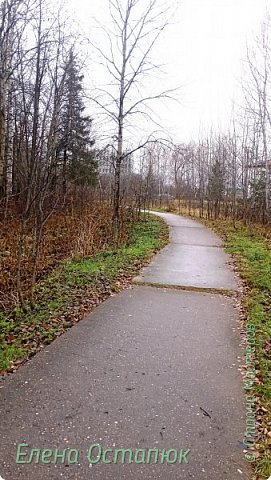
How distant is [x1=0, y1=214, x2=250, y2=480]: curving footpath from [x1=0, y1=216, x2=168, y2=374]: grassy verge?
9.2 inches

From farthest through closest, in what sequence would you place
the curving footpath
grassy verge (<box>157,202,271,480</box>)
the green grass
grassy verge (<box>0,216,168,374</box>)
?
grassy verge (<box>0,216,168,374</box>) → the green grass → grassy verge (<box>157,202,271,480</box>) → the curving footpath

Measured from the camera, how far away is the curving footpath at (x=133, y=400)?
7.21 feet

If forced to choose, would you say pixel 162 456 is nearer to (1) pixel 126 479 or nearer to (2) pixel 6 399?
(1) pixel 126 479

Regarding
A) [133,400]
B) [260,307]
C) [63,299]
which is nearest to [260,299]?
[260,307]

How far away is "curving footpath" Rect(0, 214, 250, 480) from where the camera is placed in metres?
2.20

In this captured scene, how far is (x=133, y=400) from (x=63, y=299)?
2.90 meters

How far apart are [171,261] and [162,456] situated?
620 cm

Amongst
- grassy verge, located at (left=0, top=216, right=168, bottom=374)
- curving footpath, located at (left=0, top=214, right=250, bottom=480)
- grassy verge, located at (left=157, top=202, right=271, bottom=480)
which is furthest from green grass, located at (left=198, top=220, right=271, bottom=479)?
grassy verge, located at (left=0, top=216, right=168, bottom=374)

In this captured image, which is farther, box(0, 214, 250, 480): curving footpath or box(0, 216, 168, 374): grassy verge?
box(0, 216, 168, 374): grassy verge

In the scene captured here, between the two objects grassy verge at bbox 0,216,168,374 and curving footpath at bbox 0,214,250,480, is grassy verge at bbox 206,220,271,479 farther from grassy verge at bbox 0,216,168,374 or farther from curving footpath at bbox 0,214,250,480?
grassy verge at bbox 0,216,168,374

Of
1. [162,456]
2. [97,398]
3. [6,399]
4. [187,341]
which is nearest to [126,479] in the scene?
[162,456]

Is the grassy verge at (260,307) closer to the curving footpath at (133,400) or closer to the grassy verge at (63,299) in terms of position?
the curving footpath at (133,400)

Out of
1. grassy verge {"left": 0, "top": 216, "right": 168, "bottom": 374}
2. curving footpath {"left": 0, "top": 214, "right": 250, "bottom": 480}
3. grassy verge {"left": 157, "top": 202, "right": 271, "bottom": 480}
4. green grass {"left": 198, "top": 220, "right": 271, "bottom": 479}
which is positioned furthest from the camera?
grassy verge {"left": 0, "top": 216, "right": 168, "bottom": 374}

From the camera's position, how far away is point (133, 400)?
2842 millimetres
